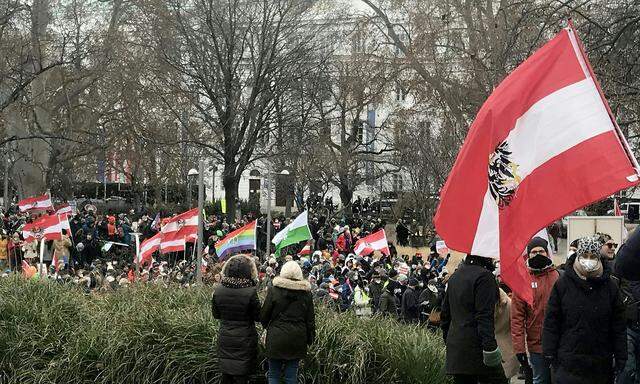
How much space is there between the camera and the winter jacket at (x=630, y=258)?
15.3 feet

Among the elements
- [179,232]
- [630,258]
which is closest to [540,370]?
[630,258]

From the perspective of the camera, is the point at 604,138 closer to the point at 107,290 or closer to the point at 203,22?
the point at 107,290

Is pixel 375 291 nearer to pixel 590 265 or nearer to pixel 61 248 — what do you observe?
pixel 590 265

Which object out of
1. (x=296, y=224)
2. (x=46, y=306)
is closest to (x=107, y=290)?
(x=46, y=306)

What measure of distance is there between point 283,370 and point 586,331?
2755mm

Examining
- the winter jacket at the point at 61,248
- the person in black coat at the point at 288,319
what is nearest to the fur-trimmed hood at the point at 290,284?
the person in black coat at the point at 288,319

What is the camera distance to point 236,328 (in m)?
7.88

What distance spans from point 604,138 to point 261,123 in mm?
31434

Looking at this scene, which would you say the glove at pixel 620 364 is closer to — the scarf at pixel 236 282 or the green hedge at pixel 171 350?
the green hedge at pixel 171 350

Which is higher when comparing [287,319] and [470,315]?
[470,315]

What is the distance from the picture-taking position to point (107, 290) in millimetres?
11055

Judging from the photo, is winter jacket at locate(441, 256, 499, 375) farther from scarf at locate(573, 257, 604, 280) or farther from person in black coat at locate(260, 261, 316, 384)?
person in black coat at locate(260, 261, 316, 384)

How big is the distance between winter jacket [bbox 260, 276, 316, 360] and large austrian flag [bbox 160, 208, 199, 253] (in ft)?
38.2

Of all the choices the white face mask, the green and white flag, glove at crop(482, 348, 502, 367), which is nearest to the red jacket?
glove at crop(482, 348, 502, 367)
